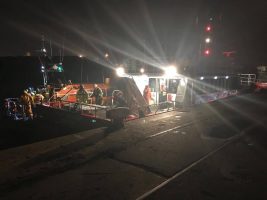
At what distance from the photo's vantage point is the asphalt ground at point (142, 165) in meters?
6.18

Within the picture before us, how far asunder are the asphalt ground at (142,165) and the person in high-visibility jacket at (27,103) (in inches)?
256

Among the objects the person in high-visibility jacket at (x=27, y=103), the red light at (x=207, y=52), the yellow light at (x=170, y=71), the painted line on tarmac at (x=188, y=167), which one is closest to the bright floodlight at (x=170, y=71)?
the yellow light at (x=170, y=71)

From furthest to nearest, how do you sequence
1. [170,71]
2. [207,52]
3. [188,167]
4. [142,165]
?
[207,52] < [170,71] < [142,165] < [188,167]

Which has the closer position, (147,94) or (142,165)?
(142,165)

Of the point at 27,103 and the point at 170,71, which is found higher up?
the point at 170,71

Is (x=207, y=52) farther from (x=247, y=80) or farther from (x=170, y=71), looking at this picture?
(x=170, y=71)

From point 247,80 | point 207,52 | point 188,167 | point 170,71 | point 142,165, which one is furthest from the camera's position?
point 207,52

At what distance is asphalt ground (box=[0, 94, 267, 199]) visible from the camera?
6180mm

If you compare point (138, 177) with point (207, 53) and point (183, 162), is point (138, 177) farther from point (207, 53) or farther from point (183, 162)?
point (207, 53)

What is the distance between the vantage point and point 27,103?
1582 cm

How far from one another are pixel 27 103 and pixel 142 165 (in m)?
10.9

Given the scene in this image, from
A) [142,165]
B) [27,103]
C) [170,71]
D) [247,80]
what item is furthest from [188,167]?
[247,80]

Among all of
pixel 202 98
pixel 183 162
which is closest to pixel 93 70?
pixel 202 98

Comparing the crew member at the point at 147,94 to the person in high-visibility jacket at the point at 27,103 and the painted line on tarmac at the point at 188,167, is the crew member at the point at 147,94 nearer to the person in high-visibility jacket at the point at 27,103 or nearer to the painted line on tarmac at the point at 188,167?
the painted line on tarmac at the point at 188,167
